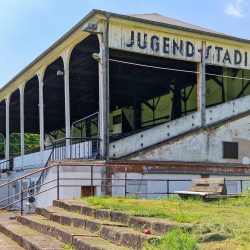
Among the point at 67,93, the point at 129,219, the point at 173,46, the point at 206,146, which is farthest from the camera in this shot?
the point at 206,146

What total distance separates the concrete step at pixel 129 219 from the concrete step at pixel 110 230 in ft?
0.44

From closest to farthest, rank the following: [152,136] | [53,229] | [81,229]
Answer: [81,229] → [53,229] → [152,136]

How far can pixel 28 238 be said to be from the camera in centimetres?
788

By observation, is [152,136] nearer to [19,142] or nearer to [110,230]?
[110,230]

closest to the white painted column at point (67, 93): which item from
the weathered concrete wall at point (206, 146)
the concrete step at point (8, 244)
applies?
the weathered concrete wall at point (206, 146)

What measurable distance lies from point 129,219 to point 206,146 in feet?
33.9

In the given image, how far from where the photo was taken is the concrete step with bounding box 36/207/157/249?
5.79m

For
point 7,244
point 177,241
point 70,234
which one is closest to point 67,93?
point 7,244

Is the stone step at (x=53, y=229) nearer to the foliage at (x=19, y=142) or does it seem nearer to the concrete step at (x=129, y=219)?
the concrete step at (x=129, y=219)

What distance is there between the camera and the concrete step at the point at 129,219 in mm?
5805

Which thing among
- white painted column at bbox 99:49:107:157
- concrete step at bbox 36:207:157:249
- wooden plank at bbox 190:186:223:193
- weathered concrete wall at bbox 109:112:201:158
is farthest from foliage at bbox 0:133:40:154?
concrete step at bbox 36:207:157:249

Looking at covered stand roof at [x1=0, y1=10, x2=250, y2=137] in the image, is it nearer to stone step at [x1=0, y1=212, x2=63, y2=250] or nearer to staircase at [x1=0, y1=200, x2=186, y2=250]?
staircase at [x1=0, y1=200, x2=186, y2=250]

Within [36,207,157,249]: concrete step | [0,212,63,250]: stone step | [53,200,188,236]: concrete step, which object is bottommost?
[0,212,63,250]: stone step

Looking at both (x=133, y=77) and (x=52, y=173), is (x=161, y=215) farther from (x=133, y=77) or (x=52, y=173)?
(x=133, y=77)
